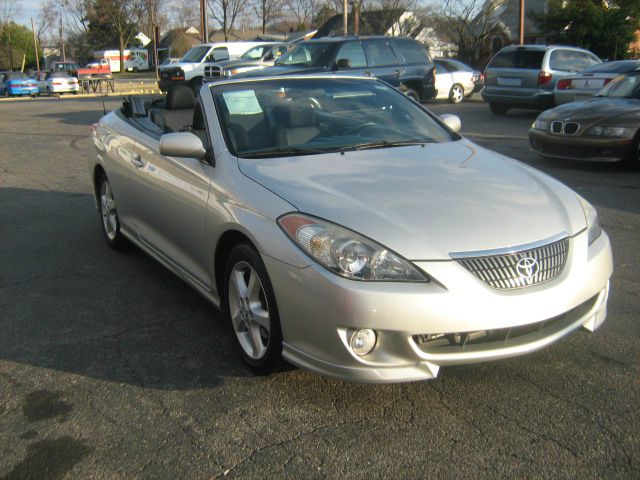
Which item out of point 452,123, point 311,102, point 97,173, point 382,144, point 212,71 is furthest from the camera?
point 212,71

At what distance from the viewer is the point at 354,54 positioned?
49.7 feet

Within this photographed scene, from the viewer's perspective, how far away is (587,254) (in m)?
3.42

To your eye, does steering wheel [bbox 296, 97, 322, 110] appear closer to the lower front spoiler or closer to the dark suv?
the lower front spoiler

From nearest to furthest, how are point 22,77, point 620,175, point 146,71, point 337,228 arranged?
point 337,228 < point 620,175 < point 22,77 < point 146,71

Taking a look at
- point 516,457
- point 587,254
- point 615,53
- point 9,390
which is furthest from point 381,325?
point 615,53

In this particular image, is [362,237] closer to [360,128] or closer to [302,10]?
[360,128]

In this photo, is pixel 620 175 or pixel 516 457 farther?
pixel 620 175

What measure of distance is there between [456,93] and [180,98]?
16591mm

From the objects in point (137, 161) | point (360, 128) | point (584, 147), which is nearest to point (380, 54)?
point (584, 147)

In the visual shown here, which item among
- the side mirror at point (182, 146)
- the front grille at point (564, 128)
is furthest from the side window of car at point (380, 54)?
the side mirror at point (182, 146)

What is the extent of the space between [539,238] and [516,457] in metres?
0.98

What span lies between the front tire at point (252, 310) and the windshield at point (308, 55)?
1144 cm

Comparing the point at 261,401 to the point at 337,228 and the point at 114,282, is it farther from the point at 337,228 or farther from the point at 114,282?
the point at 114,282

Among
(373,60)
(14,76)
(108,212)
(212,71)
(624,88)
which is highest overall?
(14,76)
